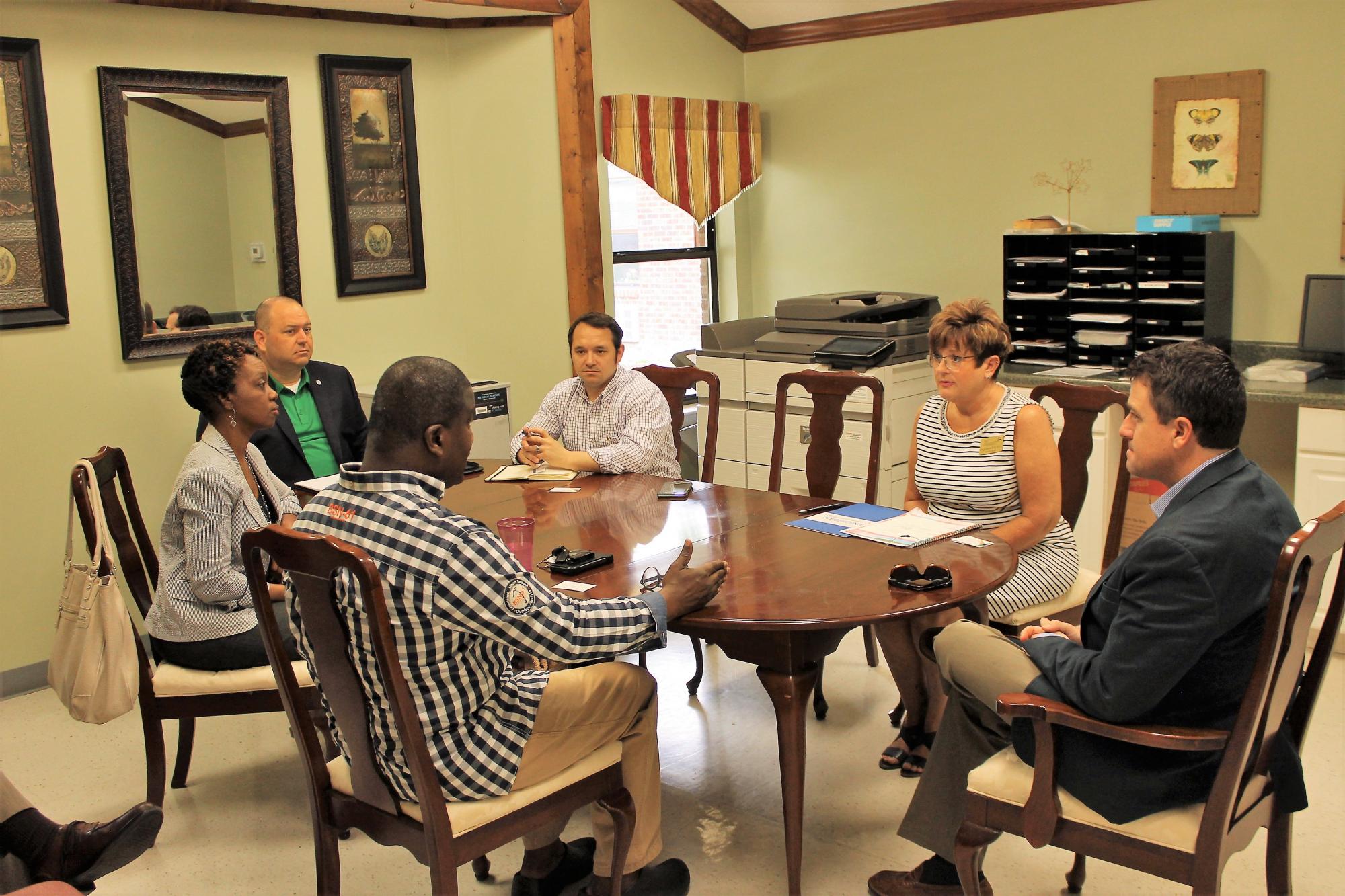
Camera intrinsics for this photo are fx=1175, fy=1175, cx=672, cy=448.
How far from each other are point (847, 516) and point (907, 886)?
891mm

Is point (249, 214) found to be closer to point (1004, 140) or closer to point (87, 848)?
point (87, 848)

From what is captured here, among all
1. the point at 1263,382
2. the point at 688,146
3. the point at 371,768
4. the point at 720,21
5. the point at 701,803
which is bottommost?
the point at 701,803

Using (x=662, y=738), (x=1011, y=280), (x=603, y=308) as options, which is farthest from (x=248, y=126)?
(x=1011, y=280)

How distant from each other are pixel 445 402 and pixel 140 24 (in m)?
2.66

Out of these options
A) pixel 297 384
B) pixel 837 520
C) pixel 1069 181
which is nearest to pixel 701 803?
pixel 837 520

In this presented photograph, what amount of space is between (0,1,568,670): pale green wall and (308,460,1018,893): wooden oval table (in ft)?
5.14

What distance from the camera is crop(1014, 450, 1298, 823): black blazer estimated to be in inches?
69.3

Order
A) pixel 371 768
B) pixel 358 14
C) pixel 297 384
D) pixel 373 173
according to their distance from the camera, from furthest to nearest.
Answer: pixel 373 173 → pixel 358 14 → pixel 297 384 → pixel 371 768

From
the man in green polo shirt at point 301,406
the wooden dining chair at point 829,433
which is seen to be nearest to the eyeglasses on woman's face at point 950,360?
the wooden dining chair at point 829,433

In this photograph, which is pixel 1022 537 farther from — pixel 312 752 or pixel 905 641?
pixel 312 752

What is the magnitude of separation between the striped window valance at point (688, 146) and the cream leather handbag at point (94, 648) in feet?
9.53

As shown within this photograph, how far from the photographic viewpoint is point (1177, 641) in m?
1.75

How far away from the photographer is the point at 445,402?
1998 millimetres

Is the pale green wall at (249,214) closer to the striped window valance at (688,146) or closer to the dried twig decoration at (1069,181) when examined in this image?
the striped window valance at (688,146)
